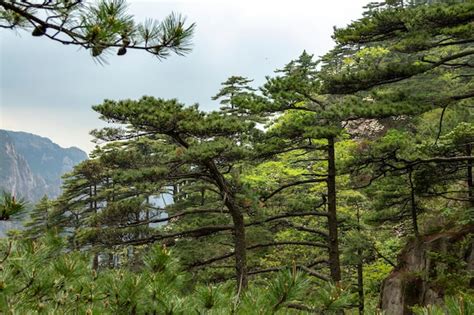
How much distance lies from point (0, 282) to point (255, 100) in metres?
7.12

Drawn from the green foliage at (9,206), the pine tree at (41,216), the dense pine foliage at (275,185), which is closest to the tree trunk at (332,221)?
the dense pine foliage at (275,185)

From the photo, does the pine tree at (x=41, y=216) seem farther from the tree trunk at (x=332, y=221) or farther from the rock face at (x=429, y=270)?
the rock face at (x=429, y=270)

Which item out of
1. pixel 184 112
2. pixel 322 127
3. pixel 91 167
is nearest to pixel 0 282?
pixel 184 112

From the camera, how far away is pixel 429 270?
855 centimetres

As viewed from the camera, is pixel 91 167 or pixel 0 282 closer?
pixel 0 282

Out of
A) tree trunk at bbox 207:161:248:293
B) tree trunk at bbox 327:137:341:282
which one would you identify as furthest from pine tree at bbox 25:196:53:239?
tree trunk at bbox 327:137:341:282

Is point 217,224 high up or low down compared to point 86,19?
down

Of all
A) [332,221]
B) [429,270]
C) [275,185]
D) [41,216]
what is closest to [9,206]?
[332,221]

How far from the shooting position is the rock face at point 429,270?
781cm

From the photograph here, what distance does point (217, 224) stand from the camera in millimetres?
10250

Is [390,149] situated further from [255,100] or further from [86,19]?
[86,19]

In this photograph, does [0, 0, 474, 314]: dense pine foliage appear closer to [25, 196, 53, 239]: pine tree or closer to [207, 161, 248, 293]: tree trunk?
[207, 161, 248, 293]: tree trunk

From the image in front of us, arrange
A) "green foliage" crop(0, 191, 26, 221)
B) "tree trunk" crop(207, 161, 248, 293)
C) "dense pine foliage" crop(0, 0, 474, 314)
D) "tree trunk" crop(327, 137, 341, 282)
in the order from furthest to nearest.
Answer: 1. "tree trunk" crop(327, 137, 341, 282)
2. "tree trunk" crop(207, 161, 248, 293)
3. "dense pine foliage" crop(0, 0, 474, 314)
4. "green foliage" crop(0, 191, 26, 221)

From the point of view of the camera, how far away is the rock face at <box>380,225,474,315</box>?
7809mm
